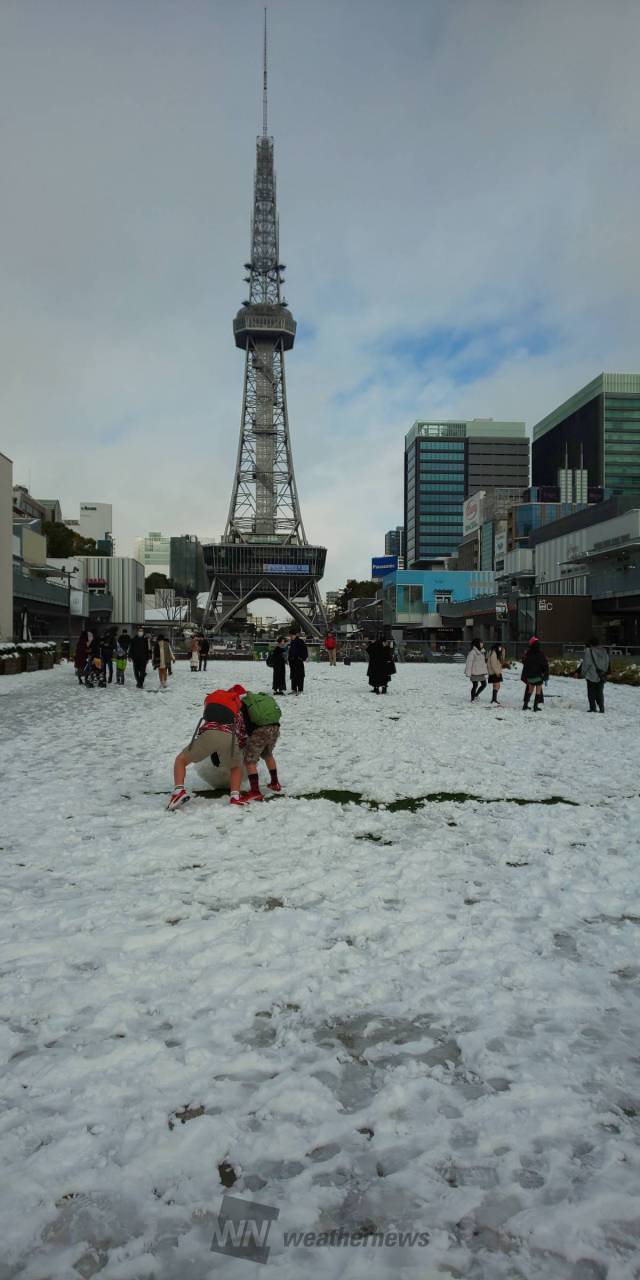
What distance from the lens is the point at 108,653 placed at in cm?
2408

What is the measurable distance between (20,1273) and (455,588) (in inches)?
4627

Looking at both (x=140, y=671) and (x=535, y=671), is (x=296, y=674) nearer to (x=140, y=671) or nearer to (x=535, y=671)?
(x=140, y=671)

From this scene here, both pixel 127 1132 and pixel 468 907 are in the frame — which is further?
pixel 468 907

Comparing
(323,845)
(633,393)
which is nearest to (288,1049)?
(323,845)

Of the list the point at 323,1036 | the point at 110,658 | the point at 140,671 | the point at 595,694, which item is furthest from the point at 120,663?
the point at 323,1036

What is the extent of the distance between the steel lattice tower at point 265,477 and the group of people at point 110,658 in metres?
87.9

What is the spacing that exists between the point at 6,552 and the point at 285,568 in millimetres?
75232

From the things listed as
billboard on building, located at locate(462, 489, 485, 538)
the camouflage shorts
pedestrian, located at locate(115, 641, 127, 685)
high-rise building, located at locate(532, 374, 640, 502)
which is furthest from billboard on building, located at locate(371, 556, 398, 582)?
the camouflage shorts

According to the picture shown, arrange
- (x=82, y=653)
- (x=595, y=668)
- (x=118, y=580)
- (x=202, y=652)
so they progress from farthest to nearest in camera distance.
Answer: (x=118, y=580) < (x=202, y=652) < (x=82, y=653) < (x=595, y=668)

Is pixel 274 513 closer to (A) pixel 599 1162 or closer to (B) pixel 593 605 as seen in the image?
(B) pixel 593 605

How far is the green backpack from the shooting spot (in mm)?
7785

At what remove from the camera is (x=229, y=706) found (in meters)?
7.52

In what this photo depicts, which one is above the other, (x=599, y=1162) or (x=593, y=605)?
(x=593, y=605)

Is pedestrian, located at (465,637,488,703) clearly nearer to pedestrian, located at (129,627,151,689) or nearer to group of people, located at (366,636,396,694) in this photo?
group of people, located at (366,636,396,694)
